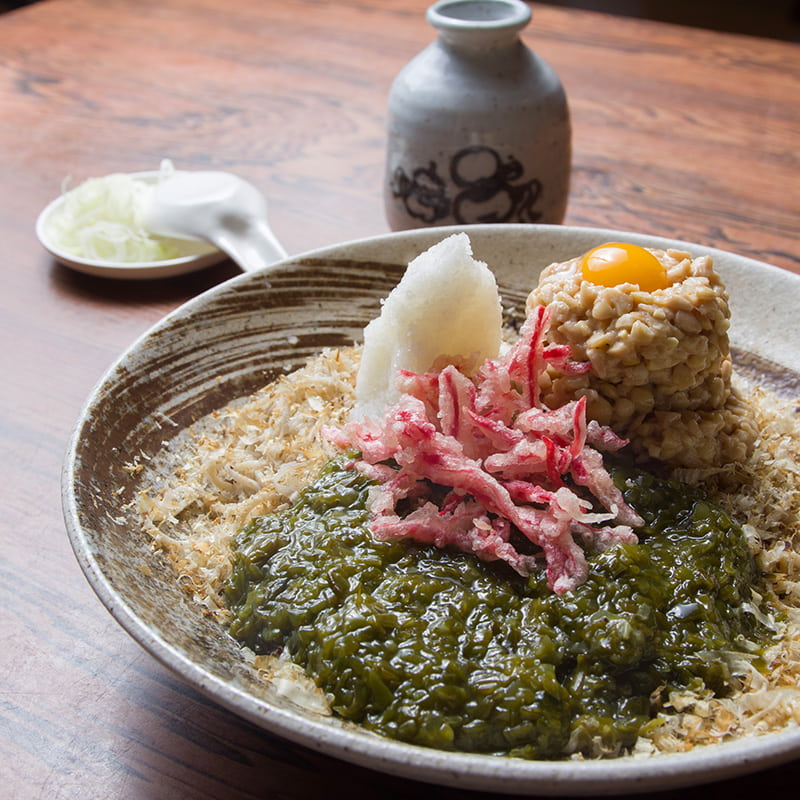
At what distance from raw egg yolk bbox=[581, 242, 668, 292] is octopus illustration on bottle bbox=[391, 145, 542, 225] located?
1180 millimetres

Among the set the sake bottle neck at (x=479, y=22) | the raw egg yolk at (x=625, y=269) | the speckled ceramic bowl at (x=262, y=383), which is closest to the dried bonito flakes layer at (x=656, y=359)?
the raw egg yolk at (x=625, y=269)

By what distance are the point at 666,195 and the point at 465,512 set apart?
273 cm

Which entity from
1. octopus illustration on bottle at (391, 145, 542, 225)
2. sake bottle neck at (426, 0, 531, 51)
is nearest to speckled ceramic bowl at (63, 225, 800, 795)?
octopus illustration on bottle at (391, 145, 542, 225)

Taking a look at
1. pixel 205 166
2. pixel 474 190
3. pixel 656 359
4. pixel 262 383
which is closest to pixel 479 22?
pixel 474 190

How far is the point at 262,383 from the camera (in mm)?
2832

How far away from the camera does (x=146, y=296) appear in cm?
364

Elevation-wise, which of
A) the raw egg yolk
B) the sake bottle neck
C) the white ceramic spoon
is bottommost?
the white ceramic spoon

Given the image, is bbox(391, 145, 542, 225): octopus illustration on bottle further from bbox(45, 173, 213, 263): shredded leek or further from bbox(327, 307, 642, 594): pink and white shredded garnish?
bbox(327, 307, 642, 594): pink and white shredded garnish

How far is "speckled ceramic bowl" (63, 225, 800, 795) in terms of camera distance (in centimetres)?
145

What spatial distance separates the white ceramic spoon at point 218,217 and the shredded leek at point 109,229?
0.28 feet

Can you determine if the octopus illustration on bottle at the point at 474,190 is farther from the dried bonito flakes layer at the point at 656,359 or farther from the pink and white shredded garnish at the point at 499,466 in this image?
the pink and white shredded garnish at the point at 499,466

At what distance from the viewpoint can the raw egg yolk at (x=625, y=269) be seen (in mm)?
2289

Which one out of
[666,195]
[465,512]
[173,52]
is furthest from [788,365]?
[173,52]

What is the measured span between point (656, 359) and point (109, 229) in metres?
2.59
